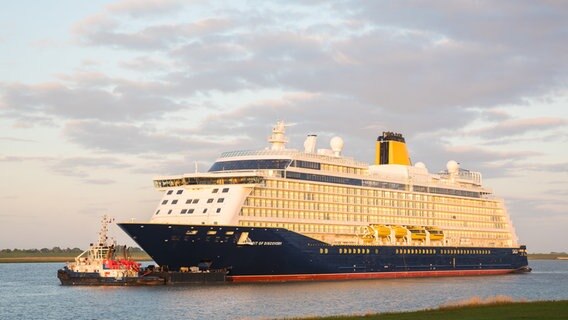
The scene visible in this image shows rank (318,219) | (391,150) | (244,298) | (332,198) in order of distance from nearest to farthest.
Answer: (244,298) → (318,219) → (332,198) → (391,150)

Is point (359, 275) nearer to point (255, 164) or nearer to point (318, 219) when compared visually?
point (318, 219)

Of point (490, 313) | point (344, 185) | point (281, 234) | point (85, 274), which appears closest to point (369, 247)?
point (344, 185)

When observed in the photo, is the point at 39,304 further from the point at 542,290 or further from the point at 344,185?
the point at 542,290

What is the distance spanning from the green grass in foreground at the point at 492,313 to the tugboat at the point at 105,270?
128ft

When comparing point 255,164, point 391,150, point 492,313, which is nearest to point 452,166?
point 391,150

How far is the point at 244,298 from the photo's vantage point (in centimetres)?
6481

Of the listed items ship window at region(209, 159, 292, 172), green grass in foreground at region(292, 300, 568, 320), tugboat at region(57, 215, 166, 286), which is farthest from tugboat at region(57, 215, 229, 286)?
green grass in foreground at region(292, 300, 568, 320)

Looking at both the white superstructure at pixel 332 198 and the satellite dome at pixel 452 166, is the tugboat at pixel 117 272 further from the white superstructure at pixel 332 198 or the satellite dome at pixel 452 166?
the satellite dome at pixel 452 166

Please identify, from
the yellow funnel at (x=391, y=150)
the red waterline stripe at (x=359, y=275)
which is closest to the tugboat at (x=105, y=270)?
the red waterline stripe at (x=359, y=275)

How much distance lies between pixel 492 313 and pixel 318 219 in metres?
47.3

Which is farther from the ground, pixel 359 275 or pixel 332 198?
pixel 332 198

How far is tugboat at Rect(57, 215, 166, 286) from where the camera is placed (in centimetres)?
8100

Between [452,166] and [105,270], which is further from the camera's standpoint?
[452,166]

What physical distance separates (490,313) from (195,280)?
4021cm
